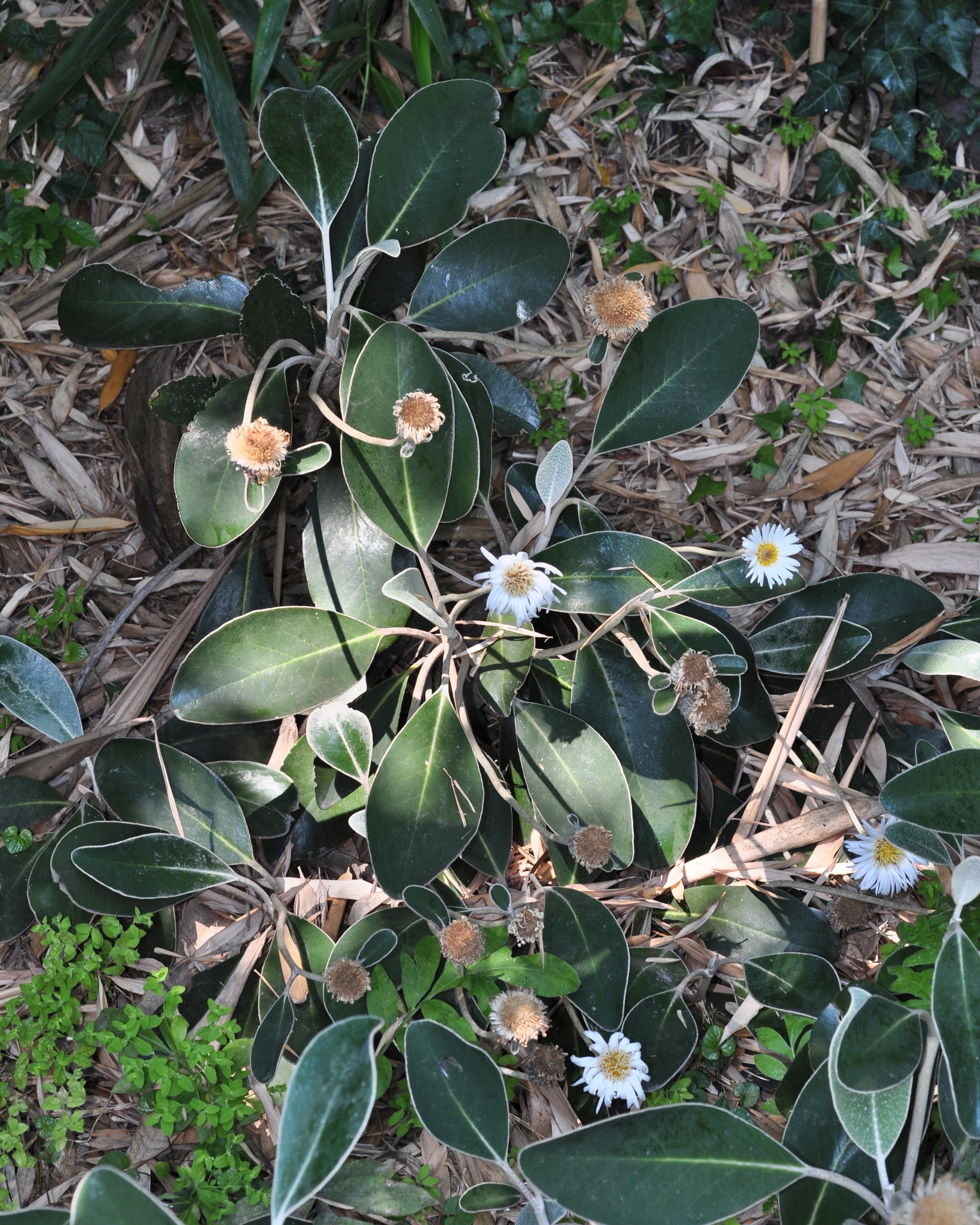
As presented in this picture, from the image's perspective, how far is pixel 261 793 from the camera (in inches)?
57.7

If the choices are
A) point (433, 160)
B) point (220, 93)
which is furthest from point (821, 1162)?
point (220, 93)

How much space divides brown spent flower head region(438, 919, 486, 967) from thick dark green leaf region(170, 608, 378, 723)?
0.38m

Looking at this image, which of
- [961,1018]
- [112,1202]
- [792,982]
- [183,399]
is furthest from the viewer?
[183,399]

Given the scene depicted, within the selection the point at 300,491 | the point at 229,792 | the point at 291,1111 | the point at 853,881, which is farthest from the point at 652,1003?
the point at 300,491

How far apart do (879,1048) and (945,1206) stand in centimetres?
19

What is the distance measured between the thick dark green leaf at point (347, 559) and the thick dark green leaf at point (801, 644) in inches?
22.7

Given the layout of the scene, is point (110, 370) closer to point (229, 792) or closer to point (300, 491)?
point (300, 491)

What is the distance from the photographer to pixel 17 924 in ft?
4.80

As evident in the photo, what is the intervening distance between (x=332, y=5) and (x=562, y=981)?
66.6 inches

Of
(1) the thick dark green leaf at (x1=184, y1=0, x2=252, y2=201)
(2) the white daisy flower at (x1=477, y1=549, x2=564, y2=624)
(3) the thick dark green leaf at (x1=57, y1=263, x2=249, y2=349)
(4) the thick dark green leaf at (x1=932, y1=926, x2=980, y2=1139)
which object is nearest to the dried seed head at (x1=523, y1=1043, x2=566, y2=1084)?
(4) the thick dark green leaf at (x1=932, y1=926, x2=980, y2=1139)

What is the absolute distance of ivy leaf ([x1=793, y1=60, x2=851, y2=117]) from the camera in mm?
1683

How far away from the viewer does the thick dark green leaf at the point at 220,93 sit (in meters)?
1.61

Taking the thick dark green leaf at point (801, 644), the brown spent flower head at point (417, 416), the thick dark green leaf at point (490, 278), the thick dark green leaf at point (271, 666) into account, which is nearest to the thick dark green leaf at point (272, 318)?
the thick dark green leaf at point (490, 278)

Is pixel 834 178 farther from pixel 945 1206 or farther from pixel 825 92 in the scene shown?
pixel 945 1206
